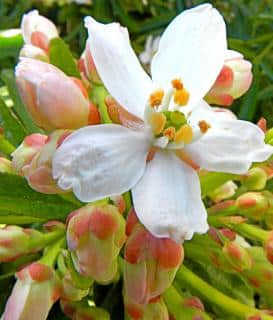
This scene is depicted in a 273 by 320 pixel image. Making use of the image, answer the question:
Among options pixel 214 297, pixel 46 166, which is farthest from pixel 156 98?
pixel 214 297

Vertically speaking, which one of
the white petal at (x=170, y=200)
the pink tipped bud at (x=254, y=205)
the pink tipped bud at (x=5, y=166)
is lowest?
the pink tipped bud at (x=254, y=205)

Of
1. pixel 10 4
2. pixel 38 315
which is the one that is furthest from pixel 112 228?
pixel 10 4

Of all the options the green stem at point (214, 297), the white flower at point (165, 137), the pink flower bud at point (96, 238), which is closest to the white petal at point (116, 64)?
the white flower at point (165, 137)

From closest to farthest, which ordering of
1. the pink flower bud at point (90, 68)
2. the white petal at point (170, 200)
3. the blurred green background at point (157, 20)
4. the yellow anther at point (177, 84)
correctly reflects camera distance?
the white petal at point (170, 200), the yellow anther at point (177, 84), the pink flower bud at point (90, 68), the blurred green background at point (157, 20)

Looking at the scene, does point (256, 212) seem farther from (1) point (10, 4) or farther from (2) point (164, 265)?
(1) point (10, 4)

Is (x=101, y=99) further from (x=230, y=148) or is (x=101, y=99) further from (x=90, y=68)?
(x=230, y=148)

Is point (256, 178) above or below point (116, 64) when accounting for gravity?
below

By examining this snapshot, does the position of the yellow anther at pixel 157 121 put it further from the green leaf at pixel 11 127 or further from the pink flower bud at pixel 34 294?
the green leaf at pixel 11 127
